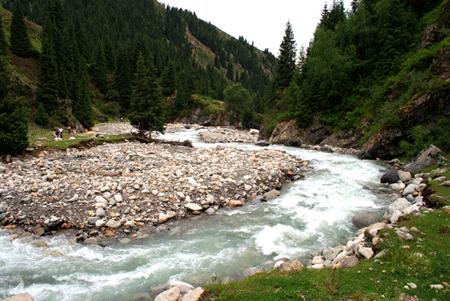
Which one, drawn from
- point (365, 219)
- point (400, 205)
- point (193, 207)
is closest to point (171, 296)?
point (193, 207)

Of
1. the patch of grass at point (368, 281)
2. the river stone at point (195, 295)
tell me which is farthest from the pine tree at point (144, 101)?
the patch of grass at point (368, 281)

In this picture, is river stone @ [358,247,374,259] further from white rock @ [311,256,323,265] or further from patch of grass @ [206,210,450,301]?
white rock @ [311,256,323,265]

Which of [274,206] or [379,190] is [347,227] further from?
[379,190]

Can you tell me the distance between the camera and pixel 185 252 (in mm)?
11398

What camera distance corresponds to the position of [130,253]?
11.2 metres

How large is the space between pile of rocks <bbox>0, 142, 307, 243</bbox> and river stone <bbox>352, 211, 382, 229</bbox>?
19.2 feet

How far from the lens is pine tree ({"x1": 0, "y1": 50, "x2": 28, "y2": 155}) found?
21.3 m

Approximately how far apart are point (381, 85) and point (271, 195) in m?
27.3

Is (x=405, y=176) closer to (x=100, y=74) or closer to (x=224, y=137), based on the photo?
(x=224, y=137)

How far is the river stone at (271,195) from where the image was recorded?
1739cm

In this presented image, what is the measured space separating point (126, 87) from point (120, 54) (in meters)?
15.5

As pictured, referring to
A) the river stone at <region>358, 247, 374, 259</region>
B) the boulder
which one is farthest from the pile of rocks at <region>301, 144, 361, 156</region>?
the boulder

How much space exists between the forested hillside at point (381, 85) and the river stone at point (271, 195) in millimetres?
13838

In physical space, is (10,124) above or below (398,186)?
above
